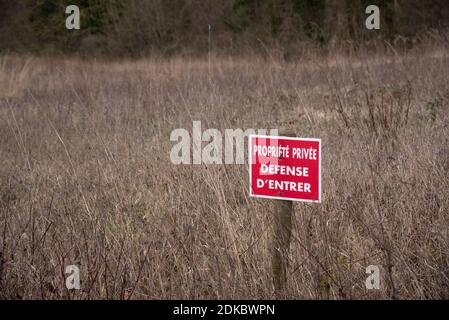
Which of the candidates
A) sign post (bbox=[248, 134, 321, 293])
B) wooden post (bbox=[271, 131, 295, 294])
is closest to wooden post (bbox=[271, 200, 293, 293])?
wooden post (bbox=[271, 131, 295, 294])

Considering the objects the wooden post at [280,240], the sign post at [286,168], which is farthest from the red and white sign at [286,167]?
the wooden post at [280,240]

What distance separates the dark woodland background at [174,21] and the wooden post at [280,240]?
44.1 ft

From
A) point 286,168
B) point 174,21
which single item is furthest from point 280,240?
point 174,21

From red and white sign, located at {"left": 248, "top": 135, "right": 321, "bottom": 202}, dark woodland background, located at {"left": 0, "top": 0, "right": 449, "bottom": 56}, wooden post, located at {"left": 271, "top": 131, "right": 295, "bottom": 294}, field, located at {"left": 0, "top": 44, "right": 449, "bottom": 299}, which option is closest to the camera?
red and white sign, located at {"left": 248, "top": 135, "right": 321, "bottom": 202}

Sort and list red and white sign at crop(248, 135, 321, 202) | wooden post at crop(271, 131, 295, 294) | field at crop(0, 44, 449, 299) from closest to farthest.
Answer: red and white sign at crop(248, 135, 321, 202), wooden post at crop(271, 131, 295, 294), field at crop(0, 44, 449, 299)

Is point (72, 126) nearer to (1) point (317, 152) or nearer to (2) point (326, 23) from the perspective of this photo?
(1) point (317, 152)

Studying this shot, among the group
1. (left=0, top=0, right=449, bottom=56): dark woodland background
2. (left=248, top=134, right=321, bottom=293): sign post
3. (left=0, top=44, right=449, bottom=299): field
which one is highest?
(left=0, top=0, right=449, bottom=56): dark woodland background

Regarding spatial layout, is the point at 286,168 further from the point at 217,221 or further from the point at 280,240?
the point at 217,221

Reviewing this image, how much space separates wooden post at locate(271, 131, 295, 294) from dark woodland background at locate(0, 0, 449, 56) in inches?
529

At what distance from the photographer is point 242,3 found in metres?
18.0

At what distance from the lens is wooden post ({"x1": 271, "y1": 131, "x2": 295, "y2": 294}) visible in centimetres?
214

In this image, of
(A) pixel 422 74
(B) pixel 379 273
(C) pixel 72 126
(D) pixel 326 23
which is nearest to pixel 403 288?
(B) pixel 379 273

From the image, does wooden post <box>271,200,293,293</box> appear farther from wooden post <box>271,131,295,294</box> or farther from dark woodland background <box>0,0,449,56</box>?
dark woodland background <box>0,0,449,56</box>
